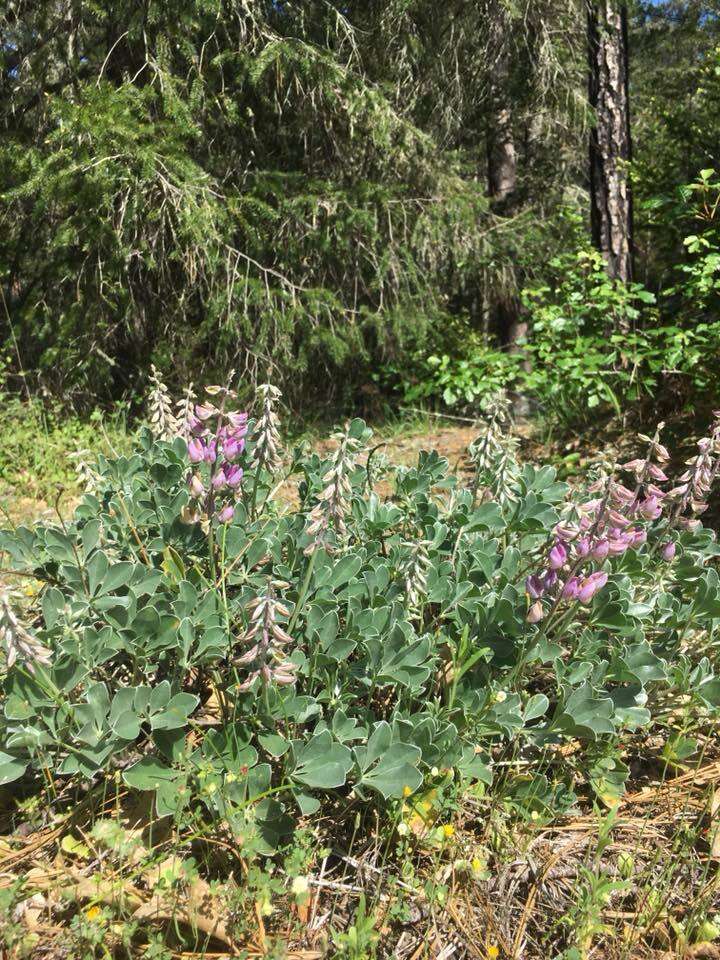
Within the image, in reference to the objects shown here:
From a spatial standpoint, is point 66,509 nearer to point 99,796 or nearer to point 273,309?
point 273,309

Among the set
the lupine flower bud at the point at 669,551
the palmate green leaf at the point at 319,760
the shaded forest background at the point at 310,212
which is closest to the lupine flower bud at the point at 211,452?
the palmate green leaf at the point at 319,760

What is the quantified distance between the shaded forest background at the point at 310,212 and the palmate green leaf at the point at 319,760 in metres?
3.77

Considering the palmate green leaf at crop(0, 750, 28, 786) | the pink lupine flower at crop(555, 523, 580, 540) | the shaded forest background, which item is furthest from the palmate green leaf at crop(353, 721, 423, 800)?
the shaded forest background

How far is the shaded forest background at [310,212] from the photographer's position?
5375mm

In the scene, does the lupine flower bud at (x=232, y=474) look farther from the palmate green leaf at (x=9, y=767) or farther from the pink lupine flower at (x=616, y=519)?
the pink lupine flower at (x=616, y=519)

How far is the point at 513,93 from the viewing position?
7.75 meters

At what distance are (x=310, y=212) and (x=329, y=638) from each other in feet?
15.8

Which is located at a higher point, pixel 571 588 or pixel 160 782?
pixel 571 588

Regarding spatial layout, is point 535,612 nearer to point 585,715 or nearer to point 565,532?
point 565,532

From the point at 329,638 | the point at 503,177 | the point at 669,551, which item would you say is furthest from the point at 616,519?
the point at 503,177

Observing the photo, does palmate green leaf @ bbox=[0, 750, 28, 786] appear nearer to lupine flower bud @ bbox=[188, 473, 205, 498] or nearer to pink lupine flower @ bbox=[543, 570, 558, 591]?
lupine flower bud @ bbox=[188, 473, 205, 498]

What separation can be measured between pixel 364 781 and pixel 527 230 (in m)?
6.56

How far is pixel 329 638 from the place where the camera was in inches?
87.0

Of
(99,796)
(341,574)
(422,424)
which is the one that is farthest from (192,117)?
(99,796)
